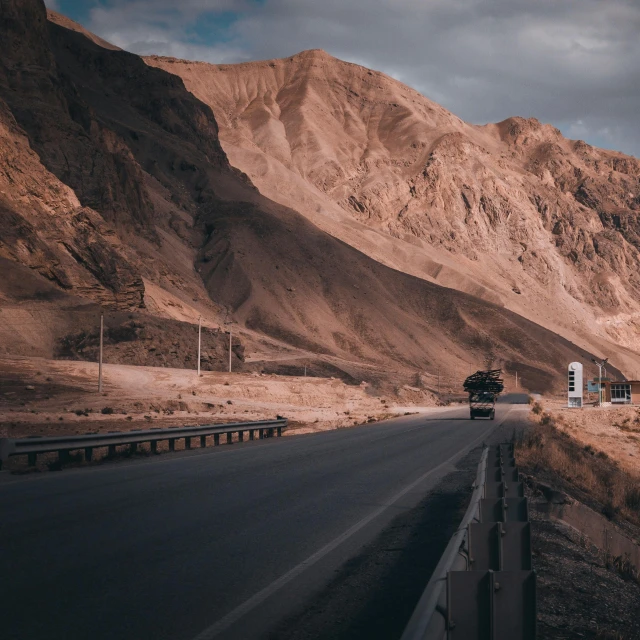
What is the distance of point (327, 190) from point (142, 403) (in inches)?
5119

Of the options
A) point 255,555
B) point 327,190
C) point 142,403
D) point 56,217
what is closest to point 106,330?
point 56,217

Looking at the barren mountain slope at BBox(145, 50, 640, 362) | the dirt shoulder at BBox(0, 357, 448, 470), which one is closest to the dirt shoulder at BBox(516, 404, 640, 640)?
the dirt shoulder at BBox(0, 357, 448, 470)

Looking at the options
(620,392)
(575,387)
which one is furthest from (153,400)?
(620,392)

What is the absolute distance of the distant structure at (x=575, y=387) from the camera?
228ft

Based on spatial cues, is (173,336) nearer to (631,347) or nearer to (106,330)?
(106,330)

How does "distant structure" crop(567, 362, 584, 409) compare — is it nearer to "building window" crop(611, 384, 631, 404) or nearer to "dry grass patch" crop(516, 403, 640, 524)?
"building window" crop(611, 384, 631, 404)

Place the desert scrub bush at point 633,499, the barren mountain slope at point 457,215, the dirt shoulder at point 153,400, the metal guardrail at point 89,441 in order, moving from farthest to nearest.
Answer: the barren mountain slope at point 457,215
the dirt shoulder at point 153,400
the desert scrub bush at point 633,499
the metal guardrail at point 89,441

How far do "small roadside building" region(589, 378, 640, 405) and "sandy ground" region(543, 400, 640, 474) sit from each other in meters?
17.9

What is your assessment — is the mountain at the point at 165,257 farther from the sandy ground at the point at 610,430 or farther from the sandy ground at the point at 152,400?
the sandy ground at the point at 610,430

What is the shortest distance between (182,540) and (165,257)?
320ft

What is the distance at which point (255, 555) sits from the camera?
8.18m

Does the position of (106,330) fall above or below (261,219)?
below

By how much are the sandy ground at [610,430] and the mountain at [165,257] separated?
1207 inches

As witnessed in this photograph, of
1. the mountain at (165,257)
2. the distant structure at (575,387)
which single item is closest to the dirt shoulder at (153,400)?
the mountain at (165,257)
